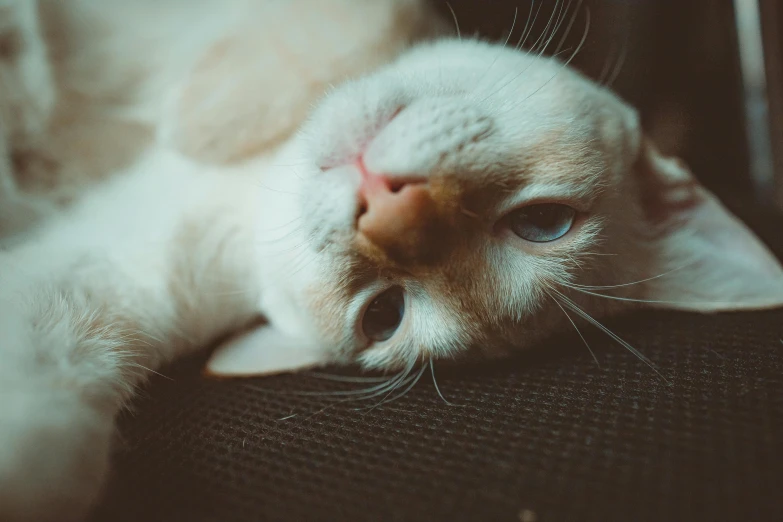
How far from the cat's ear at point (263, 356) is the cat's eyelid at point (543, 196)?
49 centimetres

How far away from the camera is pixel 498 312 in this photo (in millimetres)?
1057

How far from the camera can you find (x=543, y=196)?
1.01 metres

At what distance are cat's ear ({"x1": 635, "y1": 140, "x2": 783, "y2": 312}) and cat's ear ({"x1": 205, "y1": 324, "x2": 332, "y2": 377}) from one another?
0.74 meters

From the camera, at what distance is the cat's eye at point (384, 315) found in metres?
1.13

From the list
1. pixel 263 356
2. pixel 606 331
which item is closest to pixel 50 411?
pixel 263 356

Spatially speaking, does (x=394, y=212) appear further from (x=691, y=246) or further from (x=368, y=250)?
(x=691, y=246)

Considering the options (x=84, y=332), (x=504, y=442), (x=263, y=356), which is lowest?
(x=504, y=442)

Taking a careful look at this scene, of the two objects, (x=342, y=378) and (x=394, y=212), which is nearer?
(x=394, y=212)

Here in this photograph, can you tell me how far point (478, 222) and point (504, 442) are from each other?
0.36m

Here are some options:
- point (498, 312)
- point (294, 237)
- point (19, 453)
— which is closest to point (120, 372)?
point (19, 453)

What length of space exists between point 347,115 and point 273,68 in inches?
18.2

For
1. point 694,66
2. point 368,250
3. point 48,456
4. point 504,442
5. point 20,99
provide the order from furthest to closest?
point 694,66 < point 20,99 < point 368,250 < point 504,442 < point 48,456

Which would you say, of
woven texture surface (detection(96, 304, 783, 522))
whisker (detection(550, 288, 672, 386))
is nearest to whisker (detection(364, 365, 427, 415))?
woven texture surface (detection(96, 304, 783, 522))

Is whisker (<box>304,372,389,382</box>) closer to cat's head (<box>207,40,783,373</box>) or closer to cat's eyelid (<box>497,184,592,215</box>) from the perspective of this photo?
cat's head (<box>207,40,783,373</box>)
